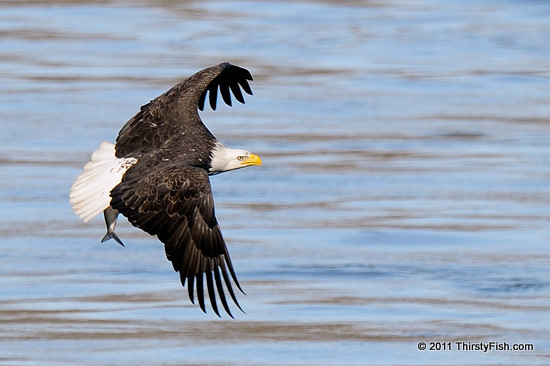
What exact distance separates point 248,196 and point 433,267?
7.34 feet

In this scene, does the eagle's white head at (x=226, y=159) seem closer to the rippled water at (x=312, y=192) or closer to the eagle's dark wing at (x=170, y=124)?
the eagle's dark wing at (x=170, y=124)

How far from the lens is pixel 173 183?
7266 mm

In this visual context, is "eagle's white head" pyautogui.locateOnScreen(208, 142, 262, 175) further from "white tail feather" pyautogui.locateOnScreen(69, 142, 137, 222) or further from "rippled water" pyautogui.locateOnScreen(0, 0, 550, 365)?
"rippled water" pyautogui.locateOnScreen(0, 0, 550, 365)

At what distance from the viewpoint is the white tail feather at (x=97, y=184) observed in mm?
7590

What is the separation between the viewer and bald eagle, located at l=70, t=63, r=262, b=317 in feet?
23.7

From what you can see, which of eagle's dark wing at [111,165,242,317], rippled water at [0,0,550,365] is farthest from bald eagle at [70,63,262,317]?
rippled water at [0,0,550,365]

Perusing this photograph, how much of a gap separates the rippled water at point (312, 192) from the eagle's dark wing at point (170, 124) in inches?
42.3

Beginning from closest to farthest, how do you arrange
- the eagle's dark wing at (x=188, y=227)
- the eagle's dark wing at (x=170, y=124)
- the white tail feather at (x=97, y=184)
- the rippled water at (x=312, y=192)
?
the eagle's dark wing at (x=188, y=227) → the white tail feather at (x=97, y=184) → the eagle's dark wing at (x=170, y=124) → the rippled water at (x=312, y=192)

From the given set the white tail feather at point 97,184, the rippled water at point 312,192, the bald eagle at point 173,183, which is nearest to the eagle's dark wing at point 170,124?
the bald eagle at point 173,183

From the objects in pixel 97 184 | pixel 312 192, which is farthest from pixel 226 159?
pixel 312 192

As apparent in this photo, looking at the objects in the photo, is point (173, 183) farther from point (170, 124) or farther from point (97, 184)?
point (170, 124)

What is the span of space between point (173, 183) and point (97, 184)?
0.62 m

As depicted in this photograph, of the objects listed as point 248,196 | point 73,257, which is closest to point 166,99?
point 73,257

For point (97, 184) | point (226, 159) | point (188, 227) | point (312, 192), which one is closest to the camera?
point (188, 227)
